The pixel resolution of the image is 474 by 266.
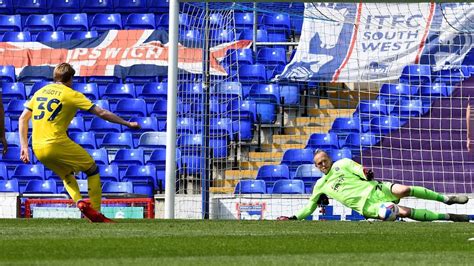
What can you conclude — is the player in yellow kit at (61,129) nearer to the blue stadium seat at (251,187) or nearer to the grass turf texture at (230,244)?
the grass turf texture at (230,244)

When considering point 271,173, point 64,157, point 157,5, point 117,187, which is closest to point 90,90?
point 157,5

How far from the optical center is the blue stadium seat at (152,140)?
23.6 m

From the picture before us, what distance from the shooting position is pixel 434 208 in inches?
730

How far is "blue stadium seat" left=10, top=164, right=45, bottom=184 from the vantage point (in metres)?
23.8

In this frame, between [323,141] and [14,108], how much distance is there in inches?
294

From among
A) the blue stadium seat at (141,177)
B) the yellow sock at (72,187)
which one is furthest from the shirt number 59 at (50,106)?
the blue stadium seat at (141,177)

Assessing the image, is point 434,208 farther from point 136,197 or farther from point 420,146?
point 136,197

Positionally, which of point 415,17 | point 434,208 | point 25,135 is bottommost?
point 434,208

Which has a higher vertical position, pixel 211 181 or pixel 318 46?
pixel 318 46

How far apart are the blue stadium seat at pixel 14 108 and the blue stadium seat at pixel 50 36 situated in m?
2.40

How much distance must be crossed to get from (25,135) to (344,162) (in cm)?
429

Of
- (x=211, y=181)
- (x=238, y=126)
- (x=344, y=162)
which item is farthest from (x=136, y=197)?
(x=344, y=162)

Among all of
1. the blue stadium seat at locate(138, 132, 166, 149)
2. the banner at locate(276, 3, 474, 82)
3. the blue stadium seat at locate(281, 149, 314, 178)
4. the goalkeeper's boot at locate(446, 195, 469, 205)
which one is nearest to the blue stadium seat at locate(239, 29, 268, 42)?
the banner at locate(276, 3, 474, 82)

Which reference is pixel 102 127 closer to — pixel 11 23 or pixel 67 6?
pixel 11 23
